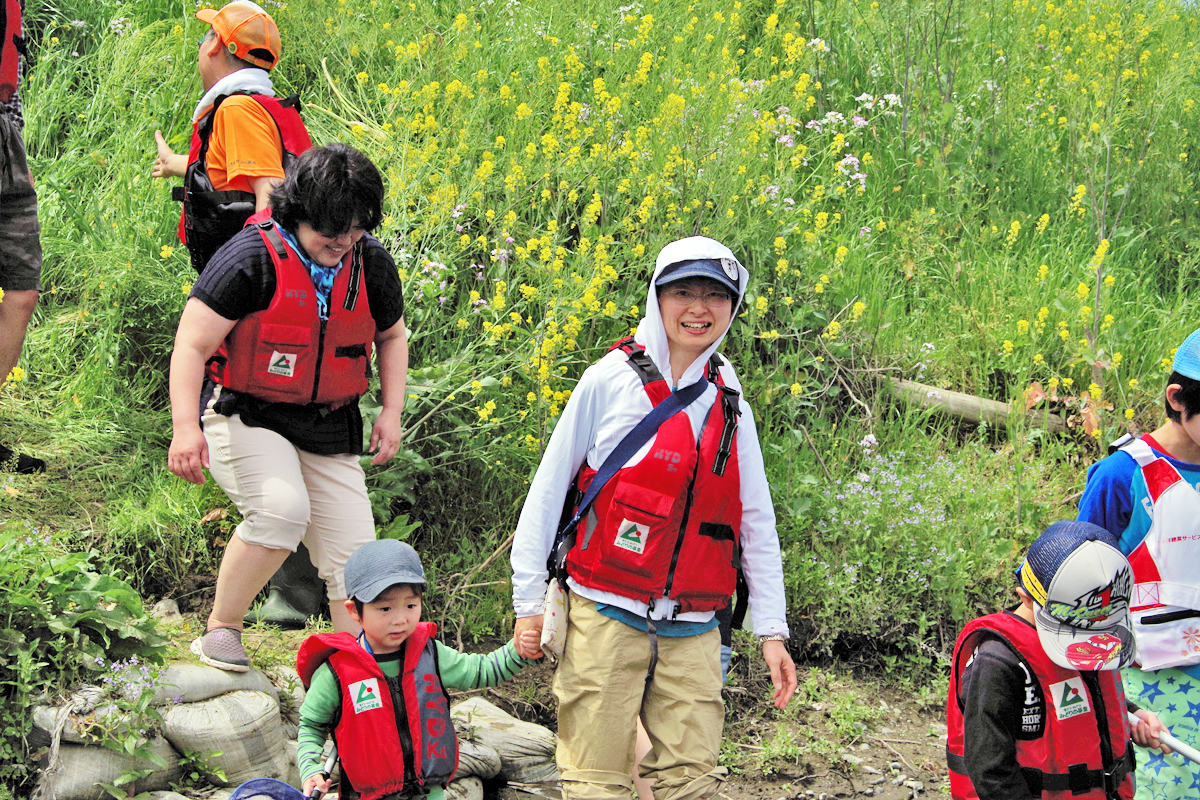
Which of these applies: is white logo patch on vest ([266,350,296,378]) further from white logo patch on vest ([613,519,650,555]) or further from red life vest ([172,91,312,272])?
white logo patch on vest ([613,519,650,555])

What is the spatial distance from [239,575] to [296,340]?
2.39 ft

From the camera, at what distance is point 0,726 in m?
3.06

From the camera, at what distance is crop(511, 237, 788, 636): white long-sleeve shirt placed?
2848 mm

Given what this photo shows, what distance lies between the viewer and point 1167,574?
110 inches

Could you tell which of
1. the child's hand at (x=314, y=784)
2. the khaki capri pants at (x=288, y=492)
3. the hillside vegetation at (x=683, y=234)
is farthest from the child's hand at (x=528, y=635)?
the hillside vegetation at (x=683, y=234)

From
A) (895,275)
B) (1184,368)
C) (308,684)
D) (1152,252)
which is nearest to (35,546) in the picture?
(308,684)

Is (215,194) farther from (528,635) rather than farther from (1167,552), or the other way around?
(1167,552)

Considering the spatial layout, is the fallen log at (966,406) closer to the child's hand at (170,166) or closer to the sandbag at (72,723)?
the child's hand at (170,166)

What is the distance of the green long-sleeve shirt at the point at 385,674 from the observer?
2.51 m

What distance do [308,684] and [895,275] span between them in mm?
4805

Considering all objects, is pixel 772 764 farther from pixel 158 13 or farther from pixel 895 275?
pixel 158 13

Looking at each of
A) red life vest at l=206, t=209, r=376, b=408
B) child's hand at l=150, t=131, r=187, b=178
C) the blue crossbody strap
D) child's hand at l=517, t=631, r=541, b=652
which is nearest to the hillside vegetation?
child's hand at l=150, t=131, r=187, b=178

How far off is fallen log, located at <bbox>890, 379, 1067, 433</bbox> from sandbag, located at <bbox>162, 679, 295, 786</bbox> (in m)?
3.53

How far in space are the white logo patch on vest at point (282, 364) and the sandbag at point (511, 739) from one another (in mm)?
1365
